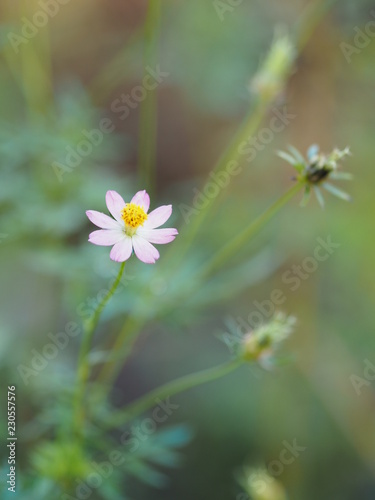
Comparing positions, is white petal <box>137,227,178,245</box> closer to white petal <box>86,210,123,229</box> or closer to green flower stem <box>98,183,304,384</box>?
white petal <box>86,210,123,229</box>

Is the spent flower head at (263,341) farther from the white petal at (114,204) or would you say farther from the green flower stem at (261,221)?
the white petal at (114,204)

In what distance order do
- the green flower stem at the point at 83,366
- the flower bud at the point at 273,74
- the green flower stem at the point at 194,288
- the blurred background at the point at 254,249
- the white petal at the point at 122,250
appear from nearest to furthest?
the white petal at the point at 122,250 < the green flower stem at the point at 83,366 < the green flower stem at the point at 194,288 < the flower bud at the point at 273,74 < the blurred background at the point at 254,249

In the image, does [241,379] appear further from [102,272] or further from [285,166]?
[102,272]

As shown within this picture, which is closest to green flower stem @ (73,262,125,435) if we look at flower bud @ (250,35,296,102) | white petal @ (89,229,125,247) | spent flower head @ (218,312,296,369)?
white petal @ (89,229,125,247)

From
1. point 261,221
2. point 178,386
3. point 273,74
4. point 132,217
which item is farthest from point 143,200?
point 273,74

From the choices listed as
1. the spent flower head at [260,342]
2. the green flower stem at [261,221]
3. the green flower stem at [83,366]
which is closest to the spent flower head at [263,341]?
the spent flower head at [260,342]

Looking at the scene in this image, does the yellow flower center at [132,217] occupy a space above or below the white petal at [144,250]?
above

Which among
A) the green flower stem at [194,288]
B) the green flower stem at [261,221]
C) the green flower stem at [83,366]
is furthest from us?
→ the green flower stem at [194,288]
